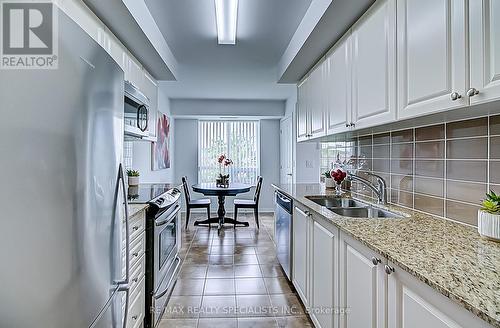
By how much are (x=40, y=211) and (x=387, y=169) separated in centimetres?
222

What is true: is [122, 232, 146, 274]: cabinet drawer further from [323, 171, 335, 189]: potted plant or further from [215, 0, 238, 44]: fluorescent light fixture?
[323, 171, 335, 189]: potted plant

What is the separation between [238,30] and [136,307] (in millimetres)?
2531

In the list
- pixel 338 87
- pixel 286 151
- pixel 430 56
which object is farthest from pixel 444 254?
pixel 286 151

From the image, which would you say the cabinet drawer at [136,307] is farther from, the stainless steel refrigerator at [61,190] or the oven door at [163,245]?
the stainless steel refrigerator at [61,190]

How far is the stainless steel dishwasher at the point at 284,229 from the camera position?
292 centimetres

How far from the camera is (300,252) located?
8.43 feet

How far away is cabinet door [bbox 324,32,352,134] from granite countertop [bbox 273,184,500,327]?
0.97 meters

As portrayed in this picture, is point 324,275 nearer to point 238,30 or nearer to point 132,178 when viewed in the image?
point 132,178

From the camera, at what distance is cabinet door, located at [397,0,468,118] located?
1.22 m

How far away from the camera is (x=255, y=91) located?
560 centimetres

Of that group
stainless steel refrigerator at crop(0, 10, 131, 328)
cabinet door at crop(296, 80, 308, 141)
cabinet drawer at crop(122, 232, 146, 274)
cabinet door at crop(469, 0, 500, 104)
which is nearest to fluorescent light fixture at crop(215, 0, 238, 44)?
cabinet door at crop(296, 80, 308, 141)

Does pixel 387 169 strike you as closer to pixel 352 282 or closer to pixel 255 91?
pixel 352 282

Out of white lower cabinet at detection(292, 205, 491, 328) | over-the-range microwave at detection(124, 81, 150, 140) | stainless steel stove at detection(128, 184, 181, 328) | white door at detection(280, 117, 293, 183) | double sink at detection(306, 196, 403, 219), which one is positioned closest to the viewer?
white lower cabinet at detection(292, 205, 491, 328)

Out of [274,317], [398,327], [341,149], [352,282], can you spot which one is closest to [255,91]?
[341,149]
